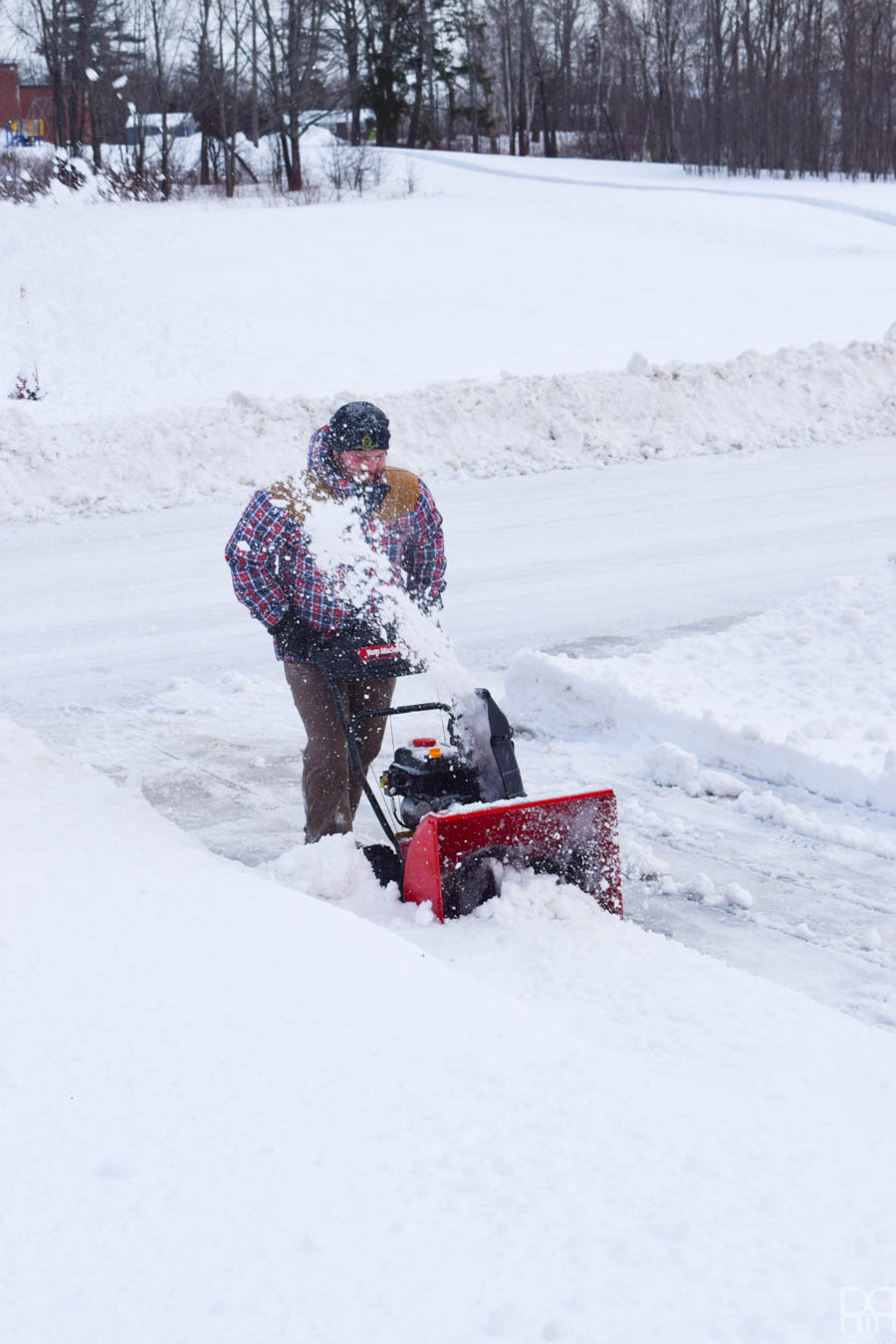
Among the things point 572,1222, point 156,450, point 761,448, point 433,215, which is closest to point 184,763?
point 572,1222

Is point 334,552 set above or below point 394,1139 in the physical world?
above

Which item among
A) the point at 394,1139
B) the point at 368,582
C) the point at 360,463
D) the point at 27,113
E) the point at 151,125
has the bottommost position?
the point at 394,1139

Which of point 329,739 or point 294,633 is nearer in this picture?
point 294,633

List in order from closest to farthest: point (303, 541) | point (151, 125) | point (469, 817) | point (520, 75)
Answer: point (469, 817) → point (303, 541) → point (151, 125) → point (520, 75)

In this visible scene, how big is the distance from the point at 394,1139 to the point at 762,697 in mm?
4165

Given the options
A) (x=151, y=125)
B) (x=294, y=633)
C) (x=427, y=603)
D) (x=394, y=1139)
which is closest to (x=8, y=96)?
(x=151, y=125)

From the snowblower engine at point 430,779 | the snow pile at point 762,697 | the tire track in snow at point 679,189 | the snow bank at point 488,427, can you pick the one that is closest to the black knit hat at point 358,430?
the snowblower engine at point 430,779

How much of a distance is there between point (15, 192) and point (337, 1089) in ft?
72.4

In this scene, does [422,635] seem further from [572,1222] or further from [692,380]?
[692,380]

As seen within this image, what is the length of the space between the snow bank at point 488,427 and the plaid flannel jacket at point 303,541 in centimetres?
685

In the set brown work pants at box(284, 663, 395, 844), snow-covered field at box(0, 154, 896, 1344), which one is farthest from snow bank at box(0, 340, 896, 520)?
brown work pants at box(284, 663, 395, 844)

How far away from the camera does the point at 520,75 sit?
1919 inches

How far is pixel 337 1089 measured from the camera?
2.61 meters

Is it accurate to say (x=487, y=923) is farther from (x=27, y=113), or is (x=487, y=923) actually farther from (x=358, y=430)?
(x=27, y=113)
